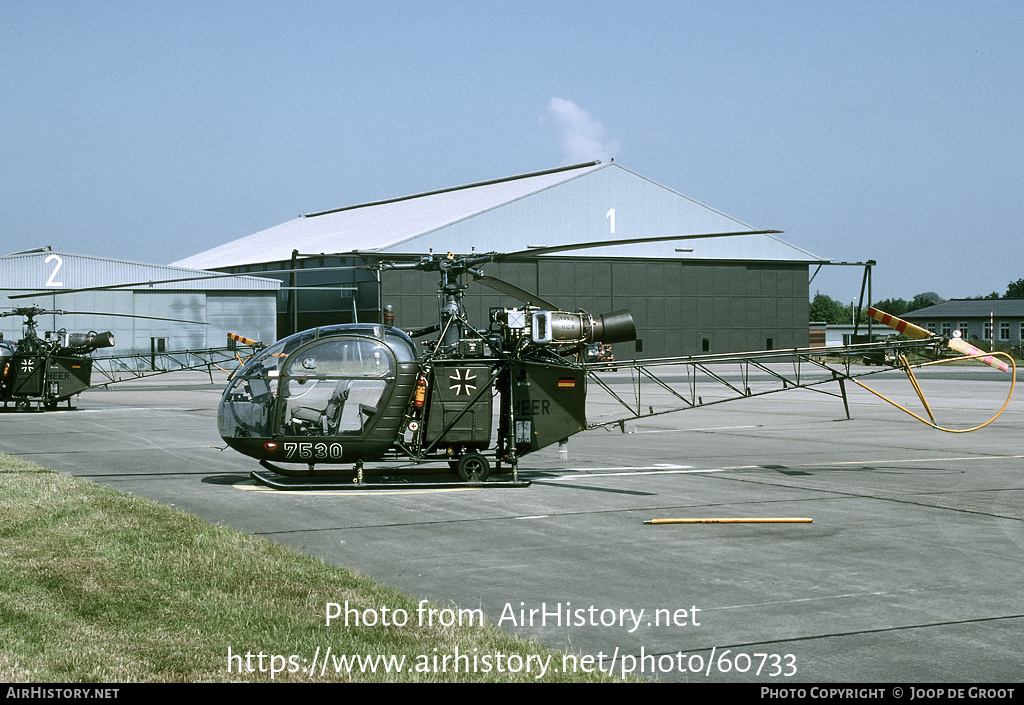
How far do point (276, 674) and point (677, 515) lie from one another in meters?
6.53

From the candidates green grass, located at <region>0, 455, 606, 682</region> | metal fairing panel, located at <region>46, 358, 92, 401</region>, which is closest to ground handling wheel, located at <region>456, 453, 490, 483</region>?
green grass, located at <region>0, 455, 606, 682</region>

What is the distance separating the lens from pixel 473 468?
13945 mm

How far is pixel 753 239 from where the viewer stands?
6744cm

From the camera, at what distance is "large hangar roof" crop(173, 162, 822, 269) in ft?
205

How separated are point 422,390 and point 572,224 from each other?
5057 centimetres

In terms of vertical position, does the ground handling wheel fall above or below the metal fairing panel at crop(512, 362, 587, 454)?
below

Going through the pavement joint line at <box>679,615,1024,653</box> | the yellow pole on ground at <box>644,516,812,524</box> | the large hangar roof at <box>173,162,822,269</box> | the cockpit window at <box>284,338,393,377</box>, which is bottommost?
the yellow pole on ground at <box>644,516,812,524</box>

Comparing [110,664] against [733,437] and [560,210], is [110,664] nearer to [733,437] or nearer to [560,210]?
[733,437]

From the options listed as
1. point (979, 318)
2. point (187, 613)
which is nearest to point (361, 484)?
point (187, 613)

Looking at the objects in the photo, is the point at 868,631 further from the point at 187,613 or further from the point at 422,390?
the point at 422,390

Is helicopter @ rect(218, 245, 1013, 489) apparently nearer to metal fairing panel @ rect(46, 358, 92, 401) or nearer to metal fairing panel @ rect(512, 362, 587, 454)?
metal fairing panel @ rect(512, 362, 587, 454)

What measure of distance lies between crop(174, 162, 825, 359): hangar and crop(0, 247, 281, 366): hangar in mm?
3185

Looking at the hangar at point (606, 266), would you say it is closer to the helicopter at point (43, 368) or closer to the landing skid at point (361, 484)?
the helicopter at point (43, 368)
